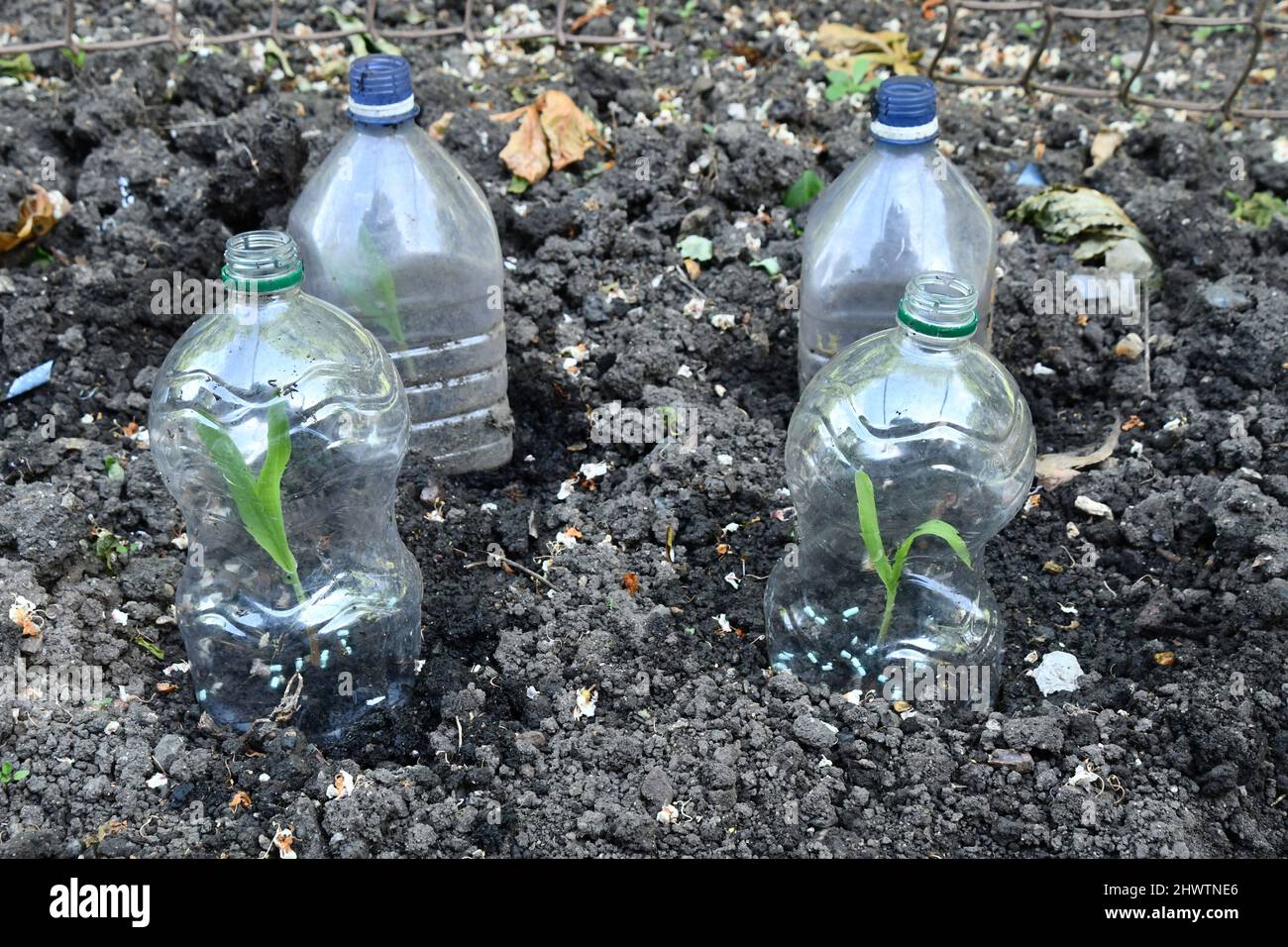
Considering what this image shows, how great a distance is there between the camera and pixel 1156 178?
4.68 metres

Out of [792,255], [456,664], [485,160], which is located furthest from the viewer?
[485,160]

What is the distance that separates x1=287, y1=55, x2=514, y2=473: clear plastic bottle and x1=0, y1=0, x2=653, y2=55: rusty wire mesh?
1.66m

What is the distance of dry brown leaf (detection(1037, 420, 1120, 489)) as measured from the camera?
3.61 metres

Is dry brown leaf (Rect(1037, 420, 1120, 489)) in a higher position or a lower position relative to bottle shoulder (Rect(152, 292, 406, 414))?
lower

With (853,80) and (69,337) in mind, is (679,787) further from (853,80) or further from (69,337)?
(853,80)

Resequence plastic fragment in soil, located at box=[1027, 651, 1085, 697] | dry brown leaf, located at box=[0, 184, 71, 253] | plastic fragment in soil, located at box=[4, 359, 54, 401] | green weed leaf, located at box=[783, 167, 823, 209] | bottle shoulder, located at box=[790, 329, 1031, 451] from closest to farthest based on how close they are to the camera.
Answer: bottle shoulder, located at box=[790, 329, 1031, 451], plastic fragment in soil, located at box=[1027, 651, 1085, 697], plastic fragment in soil, located at box=[4, 359, 54, 401], dry brown leaf, located at box=[0, 184, 71, 253], green weed leaf, located at box=[783, 167, 823, 209]

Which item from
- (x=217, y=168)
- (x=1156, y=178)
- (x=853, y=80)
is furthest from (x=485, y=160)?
(x=1156, y=178)

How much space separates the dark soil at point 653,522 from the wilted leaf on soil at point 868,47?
0.64 ft

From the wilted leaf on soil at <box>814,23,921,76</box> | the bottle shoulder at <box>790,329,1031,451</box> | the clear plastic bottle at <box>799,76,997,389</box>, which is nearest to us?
the bottle shoulder at <box>790,329,1031,451</box>

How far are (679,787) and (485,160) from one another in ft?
8.36

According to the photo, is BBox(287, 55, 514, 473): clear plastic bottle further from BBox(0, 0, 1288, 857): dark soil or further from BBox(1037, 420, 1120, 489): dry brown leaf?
BBox(1037, 420, 1120, 489): dry brown leaf

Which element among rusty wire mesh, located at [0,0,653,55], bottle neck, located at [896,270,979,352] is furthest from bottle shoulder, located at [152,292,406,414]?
rusty wire mesh, located at [0,0,653,55]

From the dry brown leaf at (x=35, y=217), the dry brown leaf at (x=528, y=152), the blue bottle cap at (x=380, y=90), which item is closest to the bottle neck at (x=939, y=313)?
the blue bottle cap at (x=380, y=90)

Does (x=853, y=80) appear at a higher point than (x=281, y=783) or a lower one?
higher
